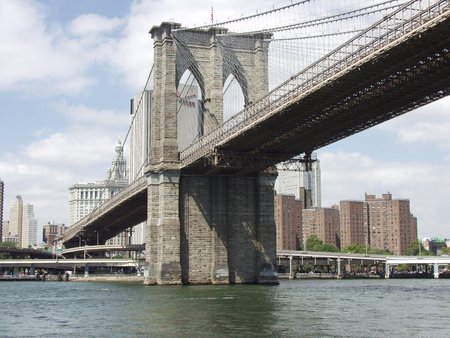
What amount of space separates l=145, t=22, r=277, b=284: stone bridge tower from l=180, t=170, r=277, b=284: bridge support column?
10cm

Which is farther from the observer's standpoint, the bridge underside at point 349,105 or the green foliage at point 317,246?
the green foliage at point 317,246

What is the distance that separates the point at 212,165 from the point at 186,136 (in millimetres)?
11082

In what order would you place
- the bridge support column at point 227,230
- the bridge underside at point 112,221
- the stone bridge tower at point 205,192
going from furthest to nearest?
the bridge underside at point 112,221
the bridge support column at point 227,230
the stone bridge tower at point 205,192

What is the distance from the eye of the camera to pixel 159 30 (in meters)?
74.6

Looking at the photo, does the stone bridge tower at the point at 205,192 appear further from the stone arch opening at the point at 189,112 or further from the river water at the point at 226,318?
the river water at the point at 226,318

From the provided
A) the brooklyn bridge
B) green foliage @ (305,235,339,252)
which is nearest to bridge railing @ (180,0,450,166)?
the brooklyn bridge

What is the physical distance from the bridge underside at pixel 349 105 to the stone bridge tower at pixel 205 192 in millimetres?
2822

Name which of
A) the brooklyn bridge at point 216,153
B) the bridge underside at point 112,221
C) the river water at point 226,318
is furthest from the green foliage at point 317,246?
Result: the river water at point 226,318

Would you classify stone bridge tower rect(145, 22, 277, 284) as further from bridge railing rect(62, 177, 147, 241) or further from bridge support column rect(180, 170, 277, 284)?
bridge railing rect(62, 177, 147, 241)

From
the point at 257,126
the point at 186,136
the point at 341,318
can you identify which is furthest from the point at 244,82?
the point at 341,318

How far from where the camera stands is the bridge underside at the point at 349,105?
42000 mm

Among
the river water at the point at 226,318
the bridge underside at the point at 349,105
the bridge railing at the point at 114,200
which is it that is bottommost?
the river water at the point at 226,318

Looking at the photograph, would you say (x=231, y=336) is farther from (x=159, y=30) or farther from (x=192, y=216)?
(x=159, y=30)

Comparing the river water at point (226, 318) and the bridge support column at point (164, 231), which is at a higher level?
the bridge support column at point (164, 231)
